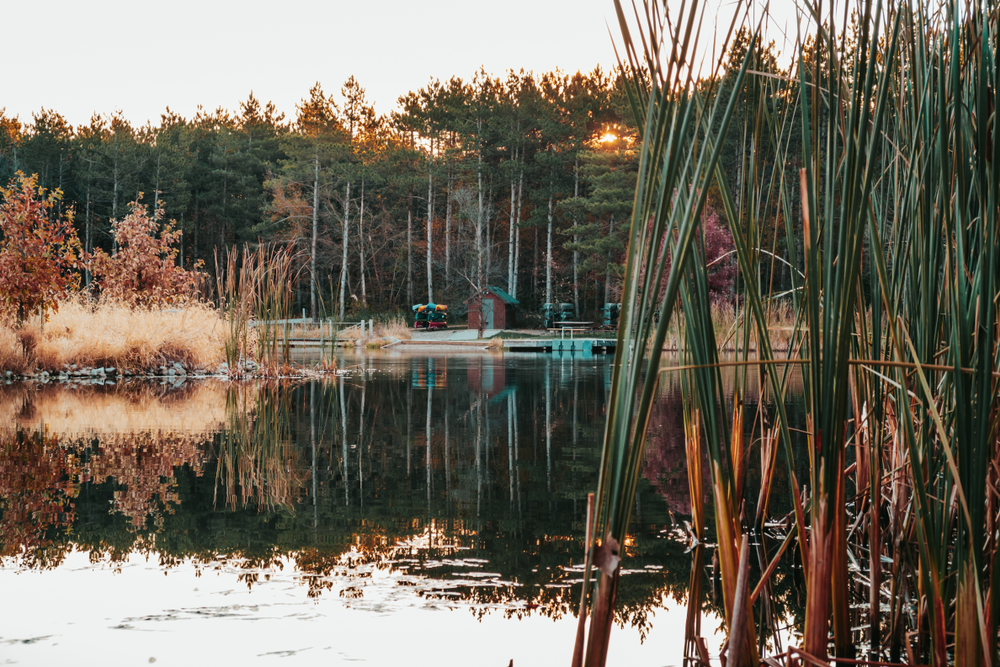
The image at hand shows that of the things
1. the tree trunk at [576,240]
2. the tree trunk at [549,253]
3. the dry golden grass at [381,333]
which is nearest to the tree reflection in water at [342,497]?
the dry golden grass at [381,333]

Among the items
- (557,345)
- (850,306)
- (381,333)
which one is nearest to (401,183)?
(381,333)

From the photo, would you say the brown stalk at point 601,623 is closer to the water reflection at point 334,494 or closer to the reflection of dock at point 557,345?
the water reflection at point 334,494

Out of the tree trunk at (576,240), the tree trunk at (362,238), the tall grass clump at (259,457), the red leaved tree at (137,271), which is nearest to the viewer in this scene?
the tall grass clump at (259,457)

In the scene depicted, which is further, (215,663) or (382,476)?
(382,476)

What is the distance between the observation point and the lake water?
1.79 meters

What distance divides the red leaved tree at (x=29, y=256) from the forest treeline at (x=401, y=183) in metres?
17.7

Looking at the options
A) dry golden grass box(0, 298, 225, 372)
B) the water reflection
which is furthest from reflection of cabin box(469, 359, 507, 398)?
dry golden grass box(0, 298, 225, 372)

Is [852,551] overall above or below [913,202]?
below

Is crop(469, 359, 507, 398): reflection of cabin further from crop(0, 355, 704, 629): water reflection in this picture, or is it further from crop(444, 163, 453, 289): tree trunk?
crop(444, 163, 453, 289): tree trunk

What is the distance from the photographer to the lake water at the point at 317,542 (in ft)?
5.87

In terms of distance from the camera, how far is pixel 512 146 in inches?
1190

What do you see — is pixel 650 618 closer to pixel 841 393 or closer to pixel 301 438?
pixel 841 393

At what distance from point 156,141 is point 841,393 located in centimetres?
3928

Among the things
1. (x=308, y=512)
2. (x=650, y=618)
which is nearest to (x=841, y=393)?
(x=650, y=618)
